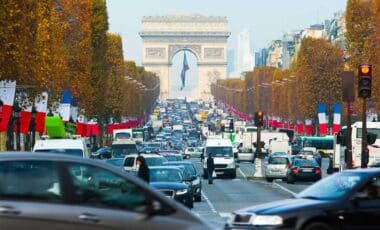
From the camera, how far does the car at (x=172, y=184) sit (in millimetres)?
34656

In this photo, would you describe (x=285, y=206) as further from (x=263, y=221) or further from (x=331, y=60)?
(x=331, y=60)

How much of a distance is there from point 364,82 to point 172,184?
→ 232 inches

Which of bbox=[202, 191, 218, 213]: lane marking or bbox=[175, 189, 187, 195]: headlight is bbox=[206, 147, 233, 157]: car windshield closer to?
bbox=[202, 191, 218, 213]: lane marking

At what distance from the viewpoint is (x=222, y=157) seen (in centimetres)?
6994

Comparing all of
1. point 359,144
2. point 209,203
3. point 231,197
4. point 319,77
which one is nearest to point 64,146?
point 209,203

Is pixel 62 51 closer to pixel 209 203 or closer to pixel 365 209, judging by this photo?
pixel 209 203

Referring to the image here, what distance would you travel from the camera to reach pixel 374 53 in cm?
8175

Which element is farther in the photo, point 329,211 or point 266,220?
point 329,211

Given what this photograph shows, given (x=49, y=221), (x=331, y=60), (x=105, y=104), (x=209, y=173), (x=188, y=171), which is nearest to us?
(x=49, y=221)

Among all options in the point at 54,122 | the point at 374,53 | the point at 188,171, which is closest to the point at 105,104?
the point at 374,53

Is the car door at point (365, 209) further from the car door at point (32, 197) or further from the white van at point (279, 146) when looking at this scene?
the white van at point (279, 146)

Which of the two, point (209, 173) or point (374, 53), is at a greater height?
point (374, 53)

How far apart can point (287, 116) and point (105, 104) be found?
5905cm

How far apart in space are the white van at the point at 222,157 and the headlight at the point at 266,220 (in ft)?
164
